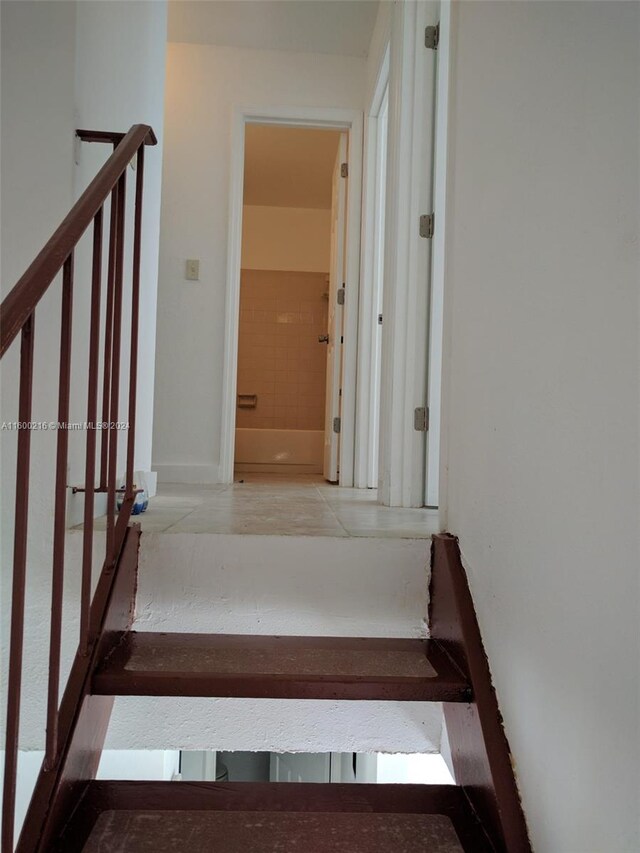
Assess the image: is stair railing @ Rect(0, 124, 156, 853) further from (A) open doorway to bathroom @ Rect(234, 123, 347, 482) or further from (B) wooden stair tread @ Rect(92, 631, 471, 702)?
(A) open doorway to bathroom @ Rect(234, 123, 347, 482)

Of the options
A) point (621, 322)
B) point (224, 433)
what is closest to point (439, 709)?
point (621, 322)

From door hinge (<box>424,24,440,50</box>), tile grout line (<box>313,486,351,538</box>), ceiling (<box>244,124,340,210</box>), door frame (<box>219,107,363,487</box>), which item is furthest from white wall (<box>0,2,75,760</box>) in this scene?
ceiling (<box>244,124,340,210</box>)

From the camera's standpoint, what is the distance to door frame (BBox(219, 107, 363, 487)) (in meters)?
3.36

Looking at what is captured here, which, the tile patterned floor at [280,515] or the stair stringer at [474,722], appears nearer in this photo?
the stair stringer at [474,722]

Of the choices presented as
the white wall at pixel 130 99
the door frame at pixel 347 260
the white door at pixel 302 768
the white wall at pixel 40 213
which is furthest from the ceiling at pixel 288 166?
the white door at pixel 302 768

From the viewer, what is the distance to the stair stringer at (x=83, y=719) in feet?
3.03

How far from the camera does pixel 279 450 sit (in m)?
5.73

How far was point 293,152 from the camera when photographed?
4.72 m

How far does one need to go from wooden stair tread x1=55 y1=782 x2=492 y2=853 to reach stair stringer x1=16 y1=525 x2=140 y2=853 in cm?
4

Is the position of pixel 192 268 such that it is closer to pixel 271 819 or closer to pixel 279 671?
pixel 279 671

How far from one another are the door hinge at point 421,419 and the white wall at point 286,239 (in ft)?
13.4

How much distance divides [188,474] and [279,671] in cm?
232

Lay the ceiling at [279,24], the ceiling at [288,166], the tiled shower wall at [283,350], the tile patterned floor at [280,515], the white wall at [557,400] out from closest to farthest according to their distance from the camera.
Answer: the white wall at [557,400], the tile patterned floor at [280,515], the ceiling at [279,24], the ceiling at [288,166], the tiled shower wall at [283,350]

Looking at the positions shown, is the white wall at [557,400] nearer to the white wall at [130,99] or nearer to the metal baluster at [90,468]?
the metal baluster at [90,468]
